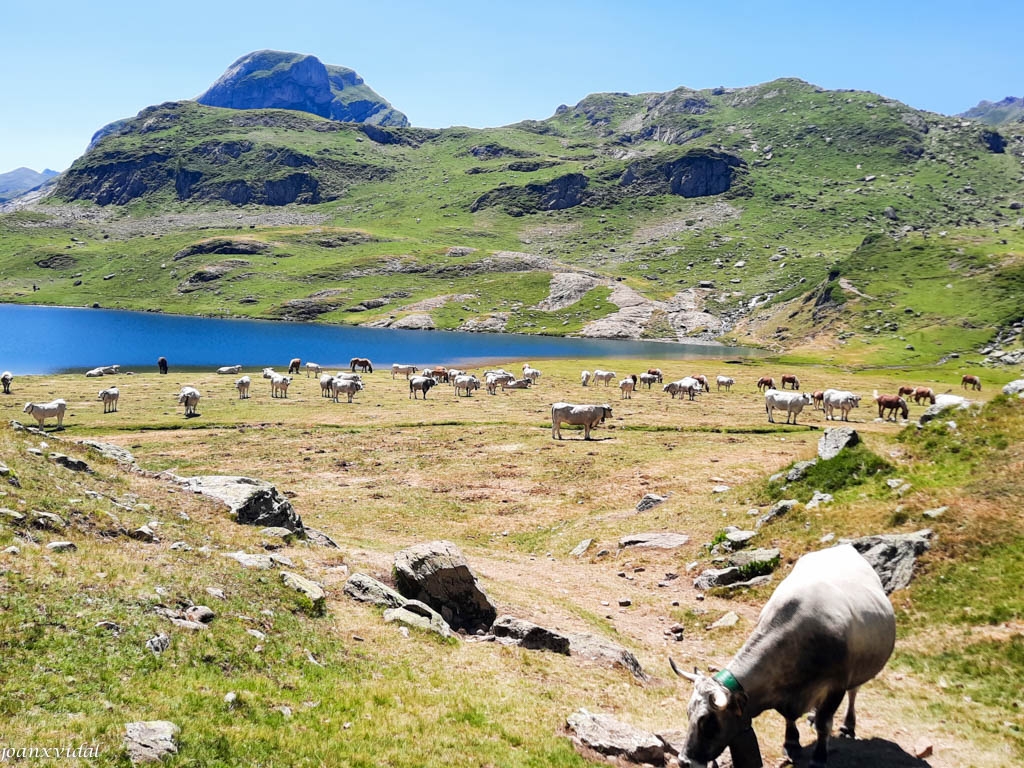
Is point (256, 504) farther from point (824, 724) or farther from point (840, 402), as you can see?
point (840, 402)

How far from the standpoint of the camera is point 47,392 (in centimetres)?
6675

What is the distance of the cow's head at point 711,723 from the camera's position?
902 centimetres

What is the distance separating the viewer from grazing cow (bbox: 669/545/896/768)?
362 inches

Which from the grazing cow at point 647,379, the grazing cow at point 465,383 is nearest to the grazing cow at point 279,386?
the grazing cow at point 465,383

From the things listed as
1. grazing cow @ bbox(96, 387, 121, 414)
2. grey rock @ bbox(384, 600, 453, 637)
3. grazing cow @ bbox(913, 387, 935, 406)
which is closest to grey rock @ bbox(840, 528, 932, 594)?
grey rock @ bbox(384, 600, 453, 637)

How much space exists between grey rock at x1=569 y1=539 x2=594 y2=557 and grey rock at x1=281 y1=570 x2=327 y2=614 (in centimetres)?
1297

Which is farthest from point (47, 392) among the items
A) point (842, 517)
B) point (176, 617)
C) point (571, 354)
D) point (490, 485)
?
point (571, 354)

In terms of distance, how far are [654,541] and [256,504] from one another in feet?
52.9

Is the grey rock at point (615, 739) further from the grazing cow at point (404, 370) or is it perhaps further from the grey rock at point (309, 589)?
the grazing cow at point (404, 370)

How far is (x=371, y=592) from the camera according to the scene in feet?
54.1

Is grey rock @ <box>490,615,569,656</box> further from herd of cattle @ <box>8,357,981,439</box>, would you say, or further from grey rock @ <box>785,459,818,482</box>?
herd of cattle @ <box>8,357,981,439</box>

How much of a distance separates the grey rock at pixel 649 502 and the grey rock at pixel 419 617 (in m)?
15.8

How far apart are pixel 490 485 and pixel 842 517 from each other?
65.8 feet

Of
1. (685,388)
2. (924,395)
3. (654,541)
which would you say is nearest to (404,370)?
(685,388)
